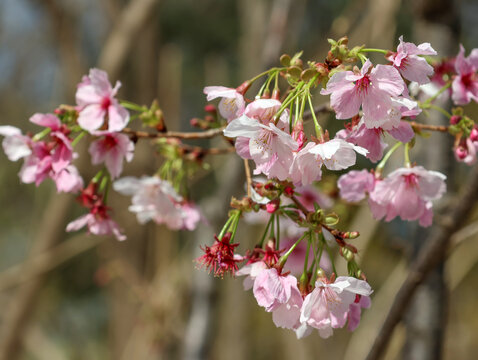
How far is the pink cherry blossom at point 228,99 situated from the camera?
1.64 ft

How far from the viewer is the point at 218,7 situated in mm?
4074

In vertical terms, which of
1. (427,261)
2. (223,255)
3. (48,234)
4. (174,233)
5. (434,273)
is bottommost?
(174,233)

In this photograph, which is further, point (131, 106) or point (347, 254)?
point (131, 106)

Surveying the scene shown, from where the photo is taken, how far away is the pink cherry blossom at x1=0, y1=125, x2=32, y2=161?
0.60m

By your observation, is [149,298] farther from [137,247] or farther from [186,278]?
[137,247]

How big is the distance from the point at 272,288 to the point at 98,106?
12.1 inches

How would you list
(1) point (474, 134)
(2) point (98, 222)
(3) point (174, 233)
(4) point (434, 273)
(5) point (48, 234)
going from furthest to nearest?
(3) point (174, 233) < (5) point (48, 234) < (4) point (434, 273) < (2) point (98, 222) < (1) point (474, 134)

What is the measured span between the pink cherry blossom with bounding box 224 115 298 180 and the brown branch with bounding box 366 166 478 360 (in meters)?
0.30

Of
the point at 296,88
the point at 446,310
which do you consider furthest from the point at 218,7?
the point at 296,88

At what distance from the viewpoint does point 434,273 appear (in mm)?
918

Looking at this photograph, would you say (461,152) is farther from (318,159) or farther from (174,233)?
(174,233)

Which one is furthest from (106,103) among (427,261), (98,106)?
(427,261)

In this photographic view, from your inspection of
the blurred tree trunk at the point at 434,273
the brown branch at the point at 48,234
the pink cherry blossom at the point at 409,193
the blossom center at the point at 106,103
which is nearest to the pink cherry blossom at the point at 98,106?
the blossom center at the point at 106,103

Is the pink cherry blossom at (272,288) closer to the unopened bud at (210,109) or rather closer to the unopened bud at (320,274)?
the unopened bud at (320,274)
